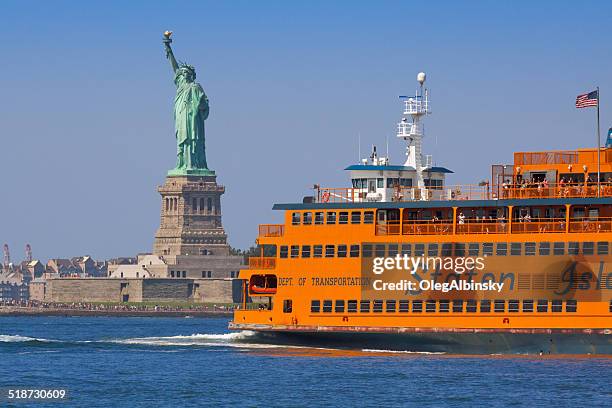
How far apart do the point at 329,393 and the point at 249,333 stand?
18.4 m

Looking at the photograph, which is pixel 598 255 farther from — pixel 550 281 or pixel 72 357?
pixel 72 357

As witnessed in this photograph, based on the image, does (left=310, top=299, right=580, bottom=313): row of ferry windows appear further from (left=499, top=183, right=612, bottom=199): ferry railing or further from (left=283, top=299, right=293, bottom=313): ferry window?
(left=499, top=183, right=612, bottom=199): ferry railing

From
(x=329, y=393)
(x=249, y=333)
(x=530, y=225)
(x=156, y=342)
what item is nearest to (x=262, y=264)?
(x=249, y=333)

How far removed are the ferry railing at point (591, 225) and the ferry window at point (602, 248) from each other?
79cm

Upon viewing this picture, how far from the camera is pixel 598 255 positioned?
6581 cm

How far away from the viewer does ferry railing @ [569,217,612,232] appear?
66438mm

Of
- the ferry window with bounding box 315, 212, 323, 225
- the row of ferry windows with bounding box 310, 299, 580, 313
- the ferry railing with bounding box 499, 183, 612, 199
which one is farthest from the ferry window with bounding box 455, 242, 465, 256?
the ferry window with bounding box 315, 212, 323, 225

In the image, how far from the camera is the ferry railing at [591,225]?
66438 mm

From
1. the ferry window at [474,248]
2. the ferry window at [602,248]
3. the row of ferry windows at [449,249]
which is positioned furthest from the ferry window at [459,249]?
the ferry window at [602,248]

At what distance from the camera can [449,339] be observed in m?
68.2

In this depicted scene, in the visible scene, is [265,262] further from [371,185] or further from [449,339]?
[449,339]

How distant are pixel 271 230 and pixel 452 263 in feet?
32.0

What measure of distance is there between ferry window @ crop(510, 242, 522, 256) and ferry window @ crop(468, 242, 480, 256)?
156 centimetres

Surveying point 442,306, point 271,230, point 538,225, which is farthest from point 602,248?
point 271,230
